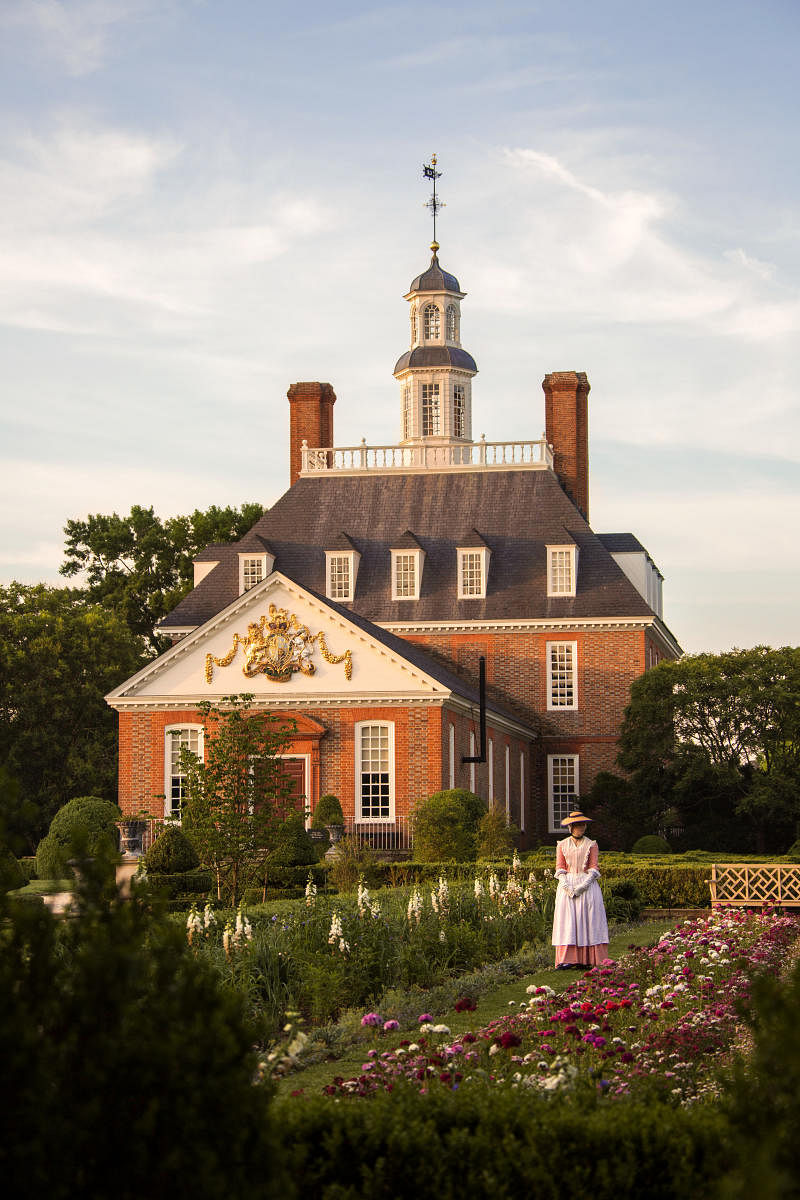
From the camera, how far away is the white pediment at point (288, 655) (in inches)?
1404

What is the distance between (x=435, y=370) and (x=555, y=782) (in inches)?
595

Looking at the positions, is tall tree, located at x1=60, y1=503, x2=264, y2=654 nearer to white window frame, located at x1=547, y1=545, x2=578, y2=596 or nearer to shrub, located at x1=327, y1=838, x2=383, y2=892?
white window frame, located at x1=547, y1=545, x2=578, y2=596

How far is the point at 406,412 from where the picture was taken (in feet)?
170

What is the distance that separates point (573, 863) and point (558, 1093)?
Answer: 989 centimetres

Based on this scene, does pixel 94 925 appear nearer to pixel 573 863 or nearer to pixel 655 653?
pixel 573 863

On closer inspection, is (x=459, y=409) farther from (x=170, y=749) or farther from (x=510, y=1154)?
(x=510, y=1154)


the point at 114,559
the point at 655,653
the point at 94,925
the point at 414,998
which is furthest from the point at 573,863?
the point at 114,559

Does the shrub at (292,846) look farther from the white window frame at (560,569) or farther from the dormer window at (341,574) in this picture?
the white window frame at (560,569)

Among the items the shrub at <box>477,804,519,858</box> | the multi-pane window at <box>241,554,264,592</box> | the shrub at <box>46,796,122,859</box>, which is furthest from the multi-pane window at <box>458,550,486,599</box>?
the shrub at <box>46,796,122,859</box>

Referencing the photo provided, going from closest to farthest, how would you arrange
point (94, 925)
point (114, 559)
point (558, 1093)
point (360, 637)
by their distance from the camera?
point (94, 925) → point (558, 1093) → point (360, 637) → point (114, 559)

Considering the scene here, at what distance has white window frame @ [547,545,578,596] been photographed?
4462 centimetres

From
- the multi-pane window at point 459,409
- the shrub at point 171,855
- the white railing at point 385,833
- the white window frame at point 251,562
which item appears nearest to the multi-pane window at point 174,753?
the white railing at point 385,833

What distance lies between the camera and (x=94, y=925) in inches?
233

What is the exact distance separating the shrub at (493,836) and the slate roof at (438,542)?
480 inches
